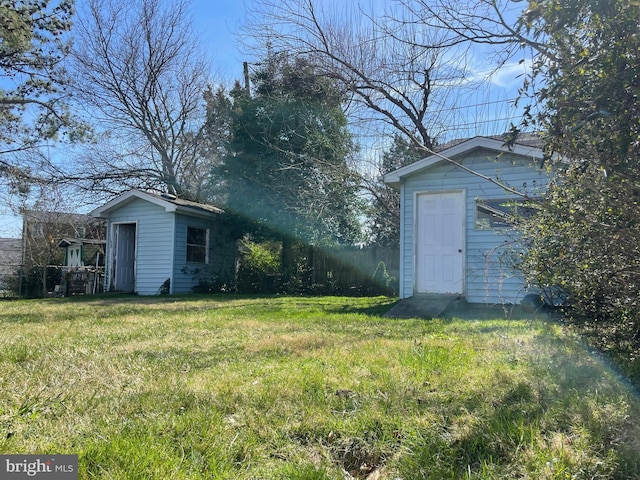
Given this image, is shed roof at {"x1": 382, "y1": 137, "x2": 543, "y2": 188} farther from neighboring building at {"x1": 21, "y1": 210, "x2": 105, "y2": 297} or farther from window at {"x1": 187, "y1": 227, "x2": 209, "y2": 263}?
neighboring building at {"x1": 21, "y1": 210, "x2": 105, "y2": 297}

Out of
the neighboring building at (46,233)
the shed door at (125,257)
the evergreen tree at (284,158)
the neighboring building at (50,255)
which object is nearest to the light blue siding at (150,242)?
the shed door at (125,257)

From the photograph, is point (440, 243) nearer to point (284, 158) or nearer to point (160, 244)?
point (284, 158)

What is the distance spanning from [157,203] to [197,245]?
1.91 m

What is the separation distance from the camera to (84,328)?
18.4 feet

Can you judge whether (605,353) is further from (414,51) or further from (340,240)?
(340,240)

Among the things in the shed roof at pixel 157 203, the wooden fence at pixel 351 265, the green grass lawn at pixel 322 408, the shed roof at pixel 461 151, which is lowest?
the green grass lawn at pixel 322 408

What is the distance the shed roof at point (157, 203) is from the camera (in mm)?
12906

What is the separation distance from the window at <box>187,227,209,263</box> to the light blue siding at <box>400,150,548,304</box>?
769 cm

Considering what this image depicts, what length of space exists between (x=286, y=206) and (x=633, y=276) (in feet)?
37.1

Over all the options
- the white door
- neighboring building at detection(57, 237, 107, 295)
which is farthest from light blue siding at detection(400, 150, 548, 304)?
neighboring building at detection(57, 237, 107, 295)

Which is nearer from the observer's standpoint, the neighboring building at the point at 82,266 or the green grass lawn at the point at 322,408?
the green grass lawn at the point at 322,408

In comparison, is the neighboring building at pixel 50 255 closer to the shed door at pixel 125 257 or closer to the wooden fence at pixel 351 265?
the shed door at pixel 125 257

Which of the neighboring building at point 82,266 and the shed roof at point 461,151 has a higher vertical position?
the shed roof at point 461,151

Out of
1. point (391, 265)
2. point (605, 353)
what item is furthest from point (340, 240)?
point (605, 353)
